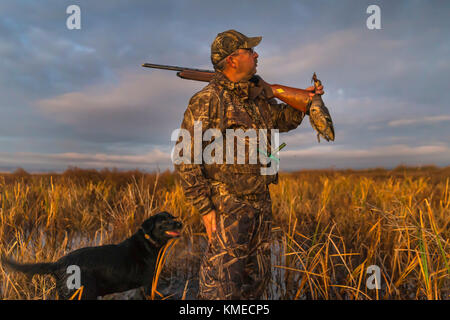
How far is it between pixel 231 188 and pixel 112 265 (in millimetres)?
1445

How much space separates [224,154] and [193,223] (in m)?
2.94

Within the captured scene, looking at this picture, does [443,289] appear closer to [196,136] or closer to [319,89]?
[319,89]

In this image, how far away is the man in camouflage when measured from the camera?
229cm

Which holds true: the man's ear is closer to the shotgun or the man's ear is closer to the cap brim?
the cap brim

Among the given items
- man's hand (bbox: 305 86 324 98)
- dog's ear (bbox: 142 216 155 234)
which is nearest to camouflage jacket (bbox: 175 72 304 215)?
man's hand (bbox: 305 86 324 98)

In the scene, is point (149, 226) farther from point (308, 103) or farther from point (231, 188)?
point (308, 103)

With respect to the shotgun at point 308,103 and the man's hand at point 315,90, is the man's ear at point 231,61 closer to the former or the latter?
the shotgun at point 308,103

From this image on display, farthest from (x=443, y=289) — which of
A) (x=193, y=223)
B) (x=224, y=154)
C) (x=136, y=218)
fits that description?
(x=136, y=218)

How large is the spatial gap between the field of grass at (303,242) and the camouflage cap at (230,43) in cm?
193

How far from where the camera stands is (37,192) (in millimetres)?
6531

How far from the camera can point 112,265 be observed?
2.69 m

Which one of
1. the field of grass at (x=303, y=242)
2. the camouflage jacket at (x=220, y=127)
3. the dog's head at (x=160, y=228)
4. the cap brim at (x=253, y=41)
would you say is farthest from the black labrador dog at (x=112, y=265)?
the cap brim at (x=253, y=41)
